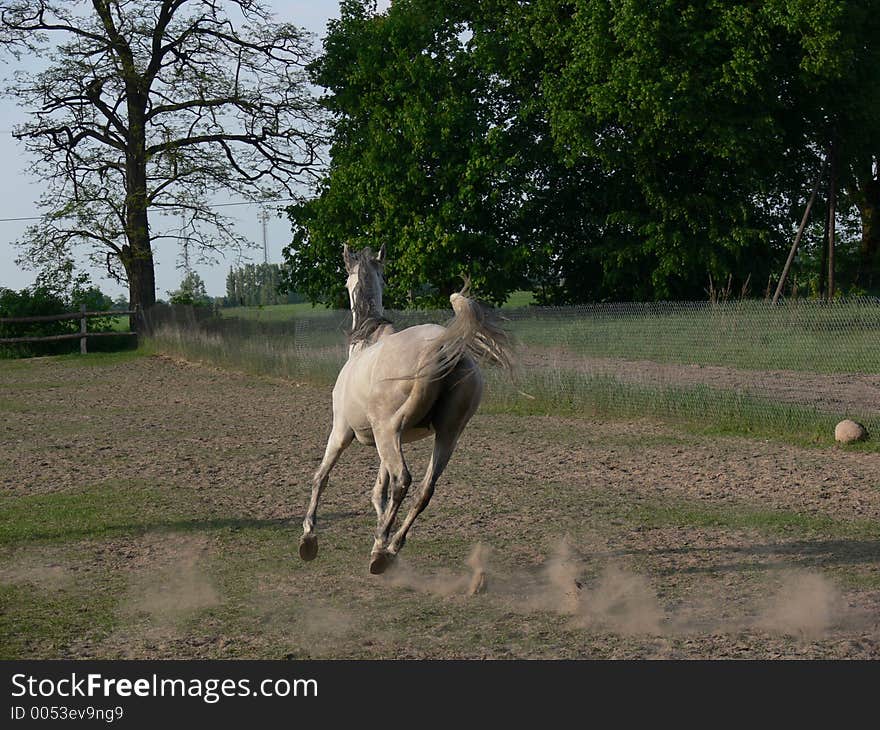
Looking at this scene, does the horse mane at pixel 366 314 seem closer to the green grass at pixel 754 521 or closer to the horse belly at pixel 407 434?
the horse belly at pixel 407 434

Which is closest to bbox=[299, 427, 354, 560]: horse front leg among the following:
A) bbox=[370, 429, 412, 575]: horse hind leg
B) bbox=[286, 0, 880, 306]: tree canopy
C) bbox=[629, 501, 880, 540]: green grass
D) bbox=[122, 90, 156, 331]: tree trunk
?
bbox=[370, 429, 412, 575]: horse hind leg

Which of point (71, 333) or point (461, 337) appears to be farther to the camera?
point (71, 333)

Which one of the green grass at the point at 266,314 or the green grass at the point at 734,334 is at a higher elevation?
the green grass at the point at 266,314

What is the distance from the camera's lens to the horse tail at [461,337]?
6.09 meters

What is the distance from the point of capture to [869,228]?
1174 inches

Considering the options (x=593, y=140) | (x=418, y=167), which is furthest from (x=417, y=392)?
(x=418, y=167)

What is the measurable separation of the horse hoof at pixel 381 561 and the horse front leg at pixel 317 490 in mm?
667

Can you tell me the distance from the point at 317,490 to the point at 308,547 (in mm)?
578

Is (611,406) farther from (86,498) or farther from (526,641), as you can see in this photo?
(526,641)

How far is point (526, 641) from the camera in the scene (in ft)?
16.9

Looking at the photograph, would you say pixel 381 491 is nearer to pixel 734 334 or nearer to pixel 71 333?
pixel 734 334

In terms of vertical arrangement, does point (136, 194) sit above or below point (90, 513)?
above

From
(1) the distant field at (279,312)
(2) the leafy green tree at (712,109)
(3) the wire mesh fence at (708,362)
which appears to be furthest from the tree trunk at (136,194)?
(3) the wire mesh fence at (708,362)

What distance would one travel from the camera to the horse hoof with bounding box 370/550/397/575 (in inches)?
240
